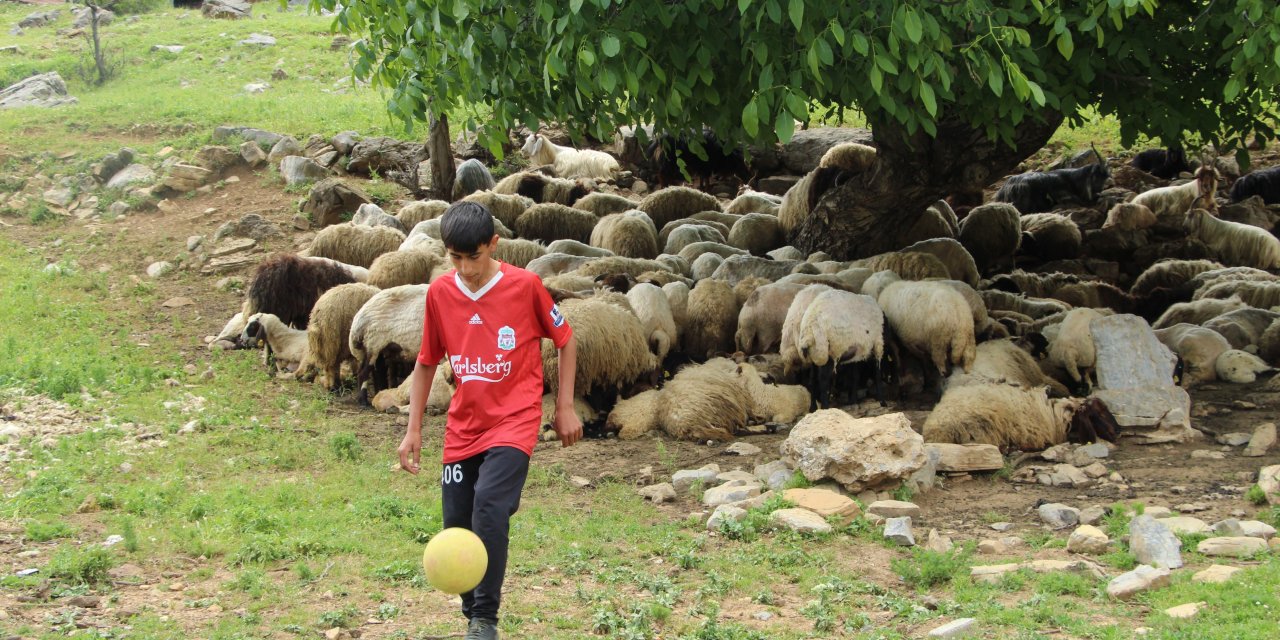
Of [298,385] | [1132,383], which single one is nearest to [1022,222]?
[1132,383]

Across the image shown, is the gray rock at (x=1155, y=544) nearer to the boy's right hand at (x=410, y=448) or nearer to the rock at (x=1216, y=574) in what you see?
the rock at (x=1216, y=574)

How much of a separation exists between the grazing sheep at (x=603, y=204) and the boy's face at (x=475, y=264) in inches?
435

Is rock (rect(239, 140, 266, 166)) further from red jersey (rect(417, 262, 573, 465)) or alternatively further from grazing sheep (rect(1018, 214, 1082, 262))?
red jersey (rect(417, 262, 573, 465))

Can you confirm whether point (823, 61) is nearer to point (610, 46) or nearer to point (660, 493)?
point (610, 46)

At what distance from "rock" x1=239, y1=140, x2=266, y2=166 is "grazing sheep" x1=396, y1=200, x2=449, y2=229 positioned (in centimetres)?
352

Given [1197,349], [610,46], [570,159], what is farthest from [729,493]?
[570,159]

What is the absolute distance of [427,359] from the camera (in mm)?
4324

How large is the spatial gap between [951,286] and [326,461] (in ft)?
16.3

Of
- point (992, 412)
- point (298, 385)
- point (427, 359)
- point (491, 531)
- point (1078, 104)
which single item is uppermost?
point (1078, 104)

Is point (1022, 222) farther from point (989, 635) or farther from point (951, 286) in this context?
point (989, 635)

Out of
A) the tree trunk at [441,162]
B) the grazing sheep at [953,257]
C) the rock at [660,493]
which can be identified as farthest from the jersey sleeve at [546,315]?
the tree trunk at [441,162]

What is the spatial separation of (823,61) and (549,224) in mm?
8526

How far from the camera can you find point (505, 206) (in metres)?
14.4

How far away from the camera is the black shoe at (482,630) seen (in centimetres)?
390
